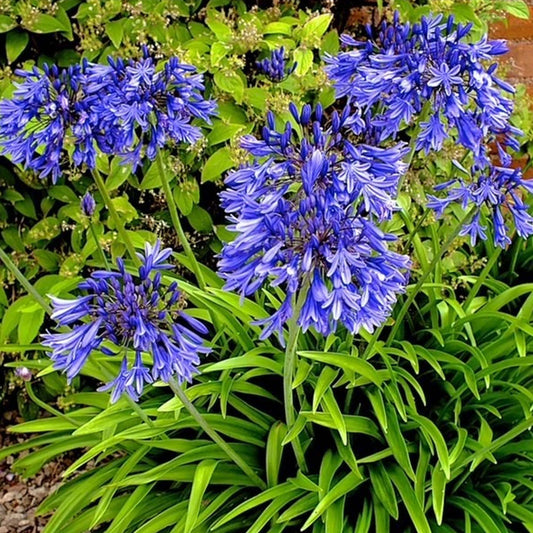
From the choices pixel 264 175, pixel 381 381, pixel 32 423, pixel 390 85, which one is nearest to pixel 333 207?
pixel 264 175

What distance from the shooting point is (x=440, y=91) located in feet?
6.29

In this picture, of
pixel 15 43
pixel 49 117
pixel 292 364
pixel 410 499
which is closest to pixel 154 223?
pixel 15 43

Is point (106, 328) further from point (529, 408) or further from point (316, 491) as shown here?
point (529, 408)

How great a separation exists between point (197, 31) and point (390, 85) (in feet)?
4.86

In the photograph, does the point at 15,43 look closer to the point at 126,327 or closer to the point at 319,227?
the point at 126,327

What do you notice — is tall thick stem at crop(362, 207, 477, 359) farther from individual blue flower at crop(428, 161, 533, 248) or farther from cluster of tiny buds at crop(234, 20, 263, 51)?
cluster of tiny buds at crop(234, 20, 263, 51)

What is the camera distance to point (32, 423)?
2.76 m

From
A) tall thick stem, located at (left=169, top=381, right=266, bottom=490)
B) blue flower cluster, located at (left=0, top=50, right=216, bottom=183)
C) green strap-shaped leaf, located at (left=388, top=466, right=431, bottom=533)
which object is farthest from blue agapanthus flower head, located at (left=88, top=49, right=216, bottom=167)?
green strap-shaped leaf, located at (left=388, top=466, right=431, bottom=533)

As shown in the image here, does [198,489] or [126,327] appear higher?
[126,327]

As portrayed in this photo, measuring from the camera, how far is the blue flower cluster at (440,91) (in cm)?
188

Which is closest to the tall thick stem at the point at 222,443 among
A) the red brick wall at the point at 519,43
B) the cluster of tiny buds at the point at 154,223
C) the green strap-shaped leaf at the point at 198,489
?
the green strap-shaped leaf at the point at 198,489

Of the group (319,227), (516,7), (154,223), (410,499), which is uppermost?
(319,227)

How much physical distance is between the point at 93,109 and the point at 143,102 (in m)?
0.14

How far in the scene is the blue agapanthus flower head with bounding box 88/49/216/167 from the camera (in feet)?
6.53
